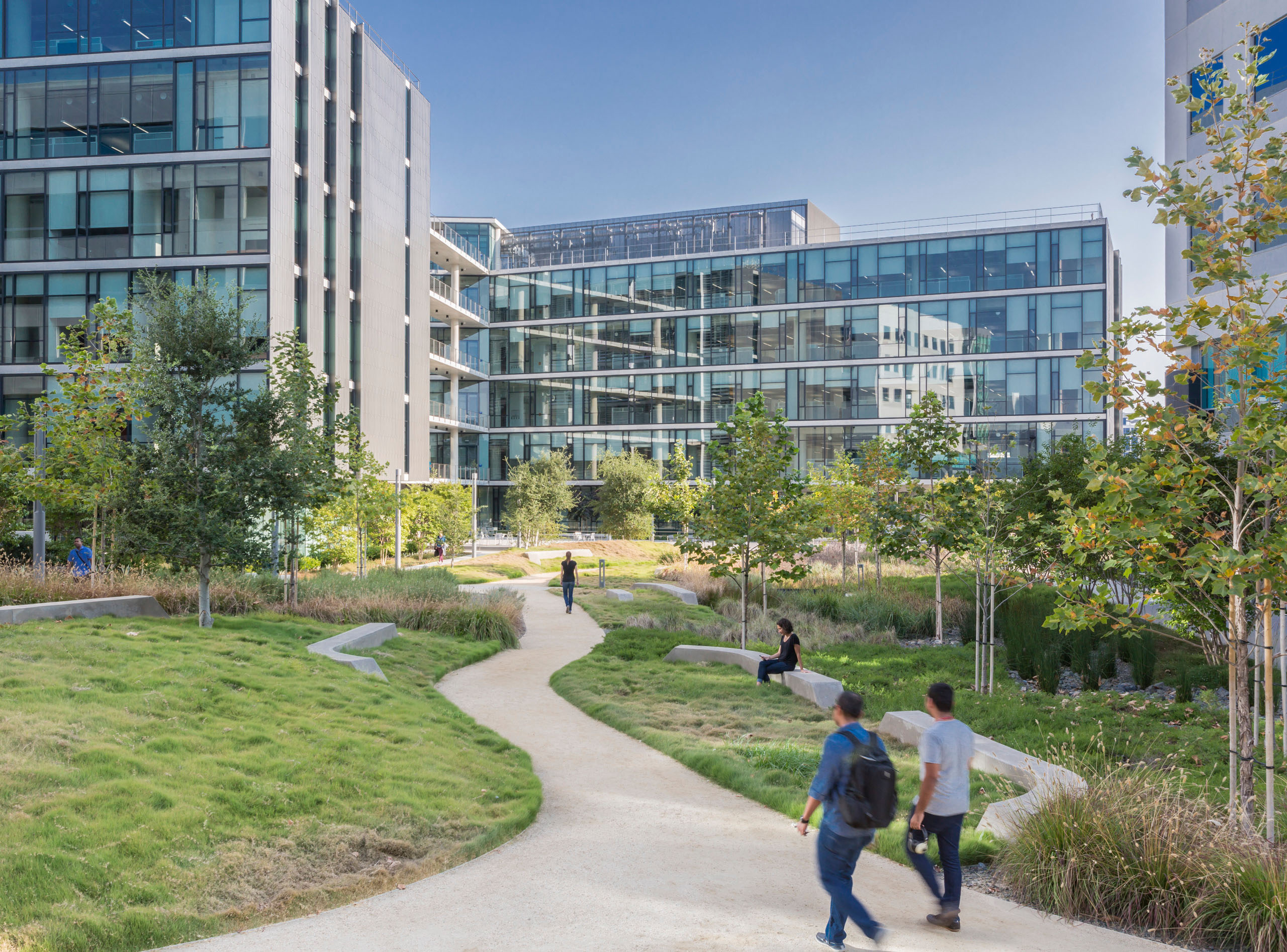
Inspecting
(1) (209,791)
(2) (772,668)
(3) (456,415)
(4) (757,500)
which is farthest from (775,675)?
(3) (456,415)

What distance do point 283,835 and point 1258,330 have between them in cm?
817

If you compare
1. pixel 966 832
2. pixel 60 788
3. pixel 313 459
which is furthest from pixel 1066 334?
pixel 60 788

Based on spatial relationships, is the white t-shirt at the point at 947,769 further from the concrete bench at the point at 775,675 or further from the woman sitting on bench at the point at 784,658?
the woman sitting on bench at the point at 784,658

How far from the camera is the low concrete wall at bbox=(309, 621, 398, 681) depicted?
1286 centimetres

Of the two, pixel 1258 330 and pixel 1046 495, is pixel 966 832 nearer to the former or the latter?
pixel 1258 330

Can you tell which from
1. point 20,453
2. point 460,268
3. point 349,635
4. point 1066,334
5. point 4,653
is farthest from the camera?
point 460,268

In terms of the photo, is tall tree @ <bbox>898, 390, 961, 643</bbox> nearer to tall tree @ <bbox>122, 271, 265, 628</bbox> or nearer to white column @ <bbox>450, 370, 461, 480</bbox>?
tall tree @ <bbox>122, 271, 265, 628</bbox>

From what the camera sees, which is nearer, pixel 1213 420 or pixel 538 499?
pixel 1213 420

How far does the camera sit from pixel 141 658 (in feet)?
35.6

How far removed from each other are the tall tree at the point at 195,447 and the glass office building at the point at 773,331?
1498 inches

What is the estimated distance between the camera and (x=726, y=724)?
1122cm

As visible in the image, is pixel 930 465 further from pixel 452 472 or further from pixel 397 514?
pixel 452 472

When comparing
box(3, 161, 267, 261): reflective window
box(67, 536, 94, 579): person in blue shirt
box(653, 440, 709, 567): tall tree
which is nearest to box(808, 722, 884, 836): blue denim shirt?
box(653, 440, 709, 567): tall tree

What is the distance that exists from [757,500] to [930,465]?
4091 millimetres
